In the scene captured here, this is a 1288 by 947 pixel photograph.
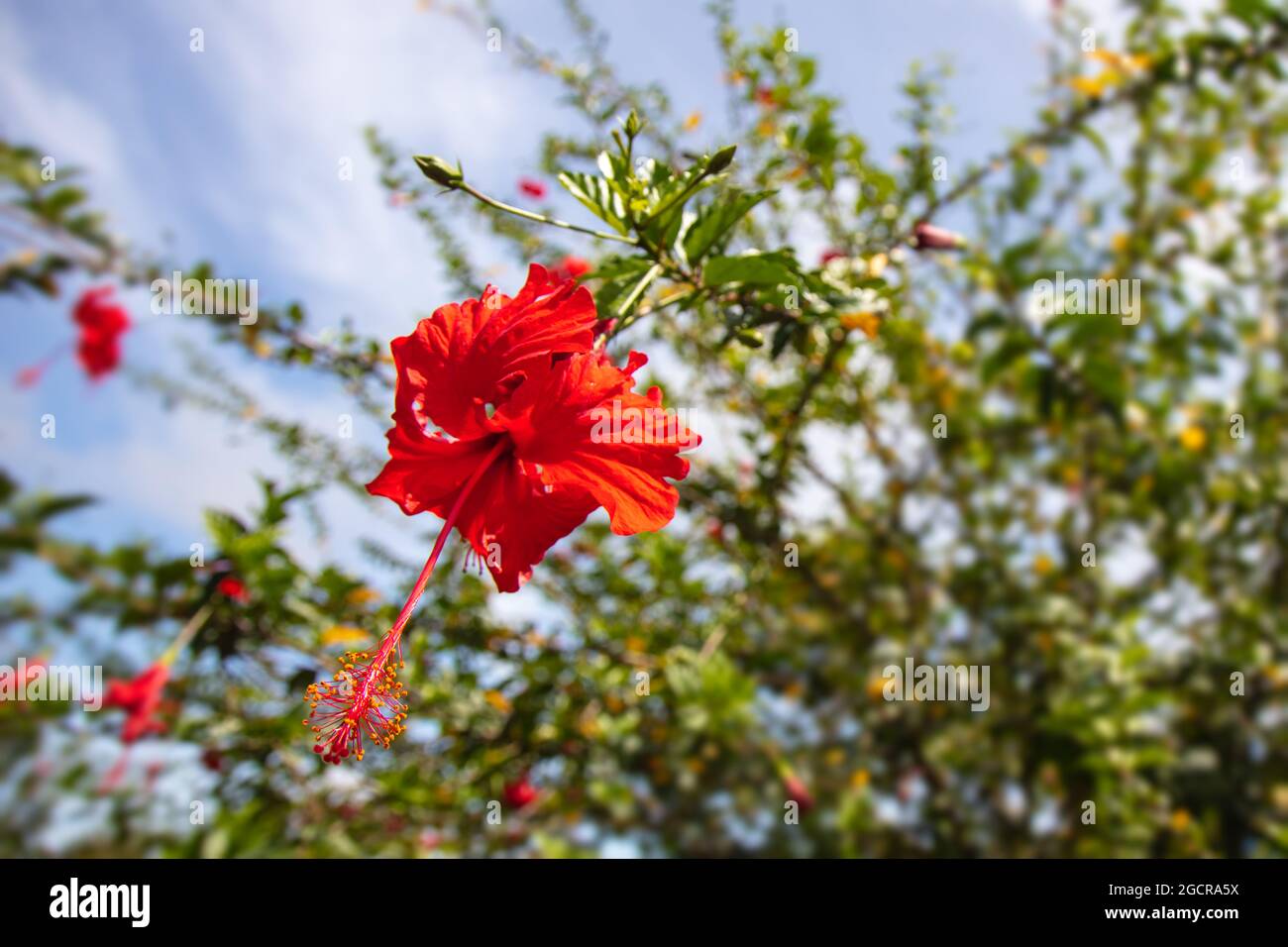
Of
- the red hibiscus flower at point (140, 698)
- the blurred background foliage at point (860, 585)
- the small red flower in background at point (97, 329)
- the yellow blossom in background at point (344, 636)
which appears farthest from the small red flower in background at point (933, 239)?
the small red flower in background at point (97, 329)

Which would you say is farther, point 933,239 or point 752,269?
point 933,239

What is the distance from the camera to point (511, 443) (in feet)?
2.56

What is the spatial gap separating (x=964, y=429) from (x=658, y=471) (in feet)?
8.28

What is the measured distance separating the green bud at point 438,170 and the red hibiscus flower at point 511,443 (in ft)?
0.32

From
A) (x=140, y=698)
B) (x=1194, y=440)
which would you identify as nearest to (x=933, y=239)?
(x=140, y=698)

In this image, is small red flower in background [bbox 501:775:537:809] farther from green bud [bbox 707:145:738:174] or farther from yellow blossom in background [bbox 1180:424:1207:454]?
yellow blossom in background [bbox 1180:424:1207:454]

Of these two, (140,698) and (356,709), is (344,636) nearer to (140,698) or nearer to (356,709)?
(140,698)

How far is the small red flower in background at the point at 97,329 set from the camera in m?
2.51

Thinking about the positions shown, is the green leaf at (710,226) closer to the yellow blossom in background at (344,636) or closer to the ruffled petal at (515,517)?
the ruffled petal at (515,517)

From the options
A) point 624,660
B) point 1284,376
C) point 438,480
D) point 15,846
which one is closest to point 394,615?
point 624,660

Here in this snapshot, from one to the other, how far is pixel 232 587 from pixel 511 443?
40.4 inches

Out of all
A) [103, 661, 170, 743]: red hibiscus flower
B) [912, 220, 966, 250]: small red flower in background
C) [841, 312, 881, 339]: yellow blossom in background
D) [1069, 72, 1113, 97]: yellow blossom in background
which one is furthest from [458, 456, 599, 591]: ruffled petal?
[1069, 72, 1113, 97]: yellow blossom in background

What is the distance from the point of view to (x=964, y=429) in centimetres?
294
